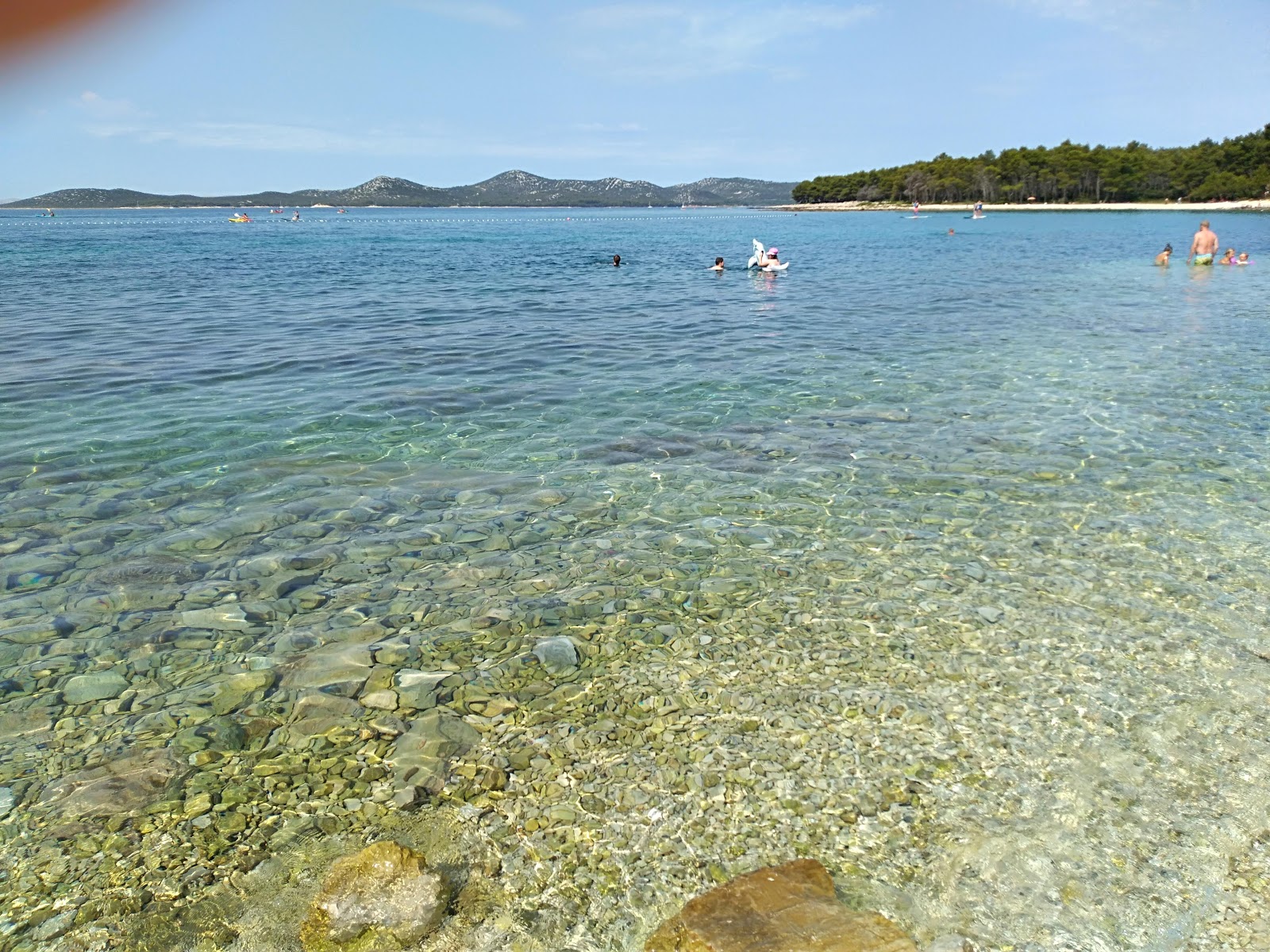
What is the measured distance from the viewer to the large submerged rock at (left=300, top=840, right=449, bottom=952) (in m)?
4.05

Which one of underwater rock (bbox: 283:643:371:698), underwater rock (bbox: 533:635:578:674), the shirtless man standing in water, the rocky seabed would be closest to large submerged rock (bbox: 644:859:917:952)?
the rocky seabed

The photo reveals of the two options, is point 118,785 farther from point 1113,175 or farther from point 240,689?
point 1113,175

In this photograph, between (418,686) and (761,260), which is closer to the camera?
(418,686)

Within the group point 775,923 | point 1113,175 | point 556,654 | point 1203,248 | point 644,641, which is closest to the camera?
point 775,923

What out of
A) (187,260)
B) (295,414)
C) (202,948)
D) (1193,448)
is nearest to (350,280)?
(187,260)

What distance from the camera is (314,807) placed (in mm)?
5062

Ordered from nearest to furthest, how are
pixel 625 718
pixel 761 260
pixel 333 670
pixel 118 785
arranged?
pixel 118 785
pixel 625 718
pixel 333 670
pixel 761 260

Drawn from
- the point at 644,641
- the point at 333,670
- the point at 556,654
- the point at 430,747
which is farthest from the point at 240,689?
the point at 644,641

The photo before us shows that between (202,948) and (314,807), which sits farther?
(314,807)

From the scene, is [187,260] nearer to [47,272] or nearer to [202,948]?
[47,272]

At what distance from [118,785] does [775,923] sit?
14.1 ft

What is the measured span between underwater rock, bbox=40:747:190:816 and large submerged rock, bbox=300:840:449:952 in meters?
1.67

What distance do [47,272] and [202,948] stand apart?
167ft

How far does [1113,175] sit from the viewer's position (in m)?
156
